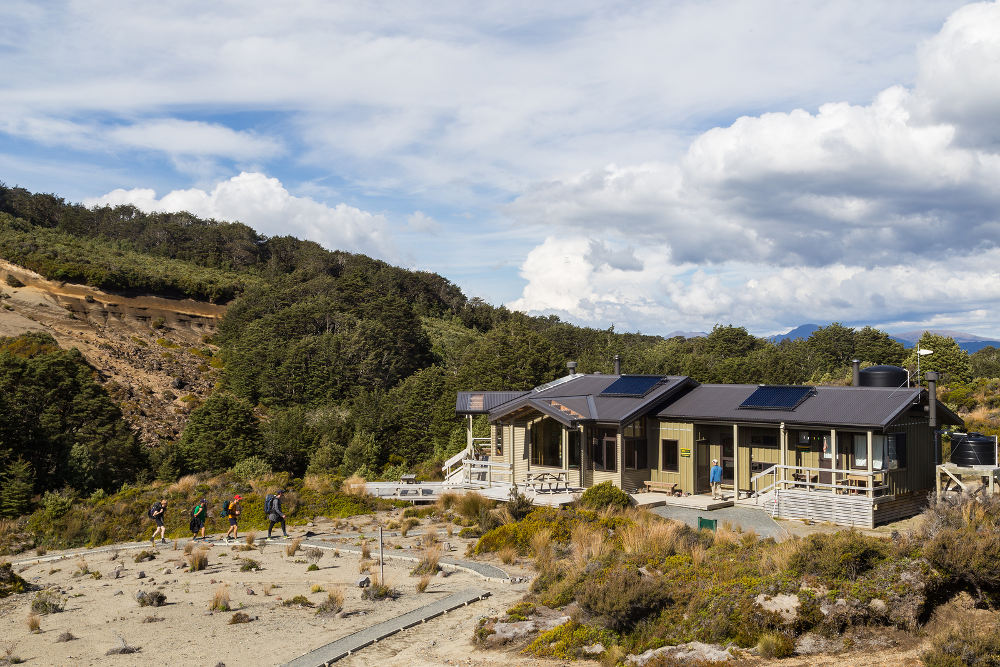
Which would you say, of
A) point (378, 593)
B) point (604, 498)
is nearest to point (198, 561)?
point (378, 593)

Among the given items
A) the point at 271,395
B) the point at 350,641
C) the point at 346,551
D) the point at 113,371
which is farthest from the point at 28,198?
the point at 350,641

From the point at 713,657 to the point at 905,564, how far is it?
12.0ft

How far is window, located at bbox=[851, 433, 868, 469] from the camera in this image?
2271 centimetres

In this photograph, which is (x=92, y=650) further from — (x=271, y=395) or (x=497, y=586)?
(x=271, y=395)

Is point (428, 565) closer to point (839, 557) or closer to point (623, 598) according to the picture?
point (623, 598)

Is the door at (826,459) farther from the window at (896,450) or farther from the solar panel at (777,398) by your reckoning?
the window at (896,450)

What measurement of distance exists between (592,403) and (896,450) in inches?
404

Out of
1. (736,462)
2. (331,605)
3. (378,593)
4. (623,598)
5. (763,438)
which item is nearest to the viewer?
(623,598)

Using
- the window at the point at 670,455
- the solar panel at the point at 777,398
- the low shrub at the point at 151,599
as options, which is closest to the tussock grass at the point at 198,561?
the low shrub at the point at 151,599

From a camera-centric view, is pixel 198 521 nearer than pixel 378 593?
No

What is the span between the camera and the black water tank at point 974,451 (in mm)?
22906

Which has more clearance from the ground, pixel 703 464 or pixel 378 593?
pixel 703 464

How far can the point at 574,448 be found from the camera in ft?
91.4

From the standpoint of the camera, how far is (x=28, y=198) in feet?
359
